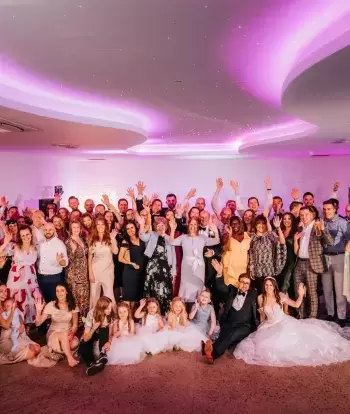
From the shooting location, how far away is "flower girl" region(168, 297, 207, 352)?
4953 mm

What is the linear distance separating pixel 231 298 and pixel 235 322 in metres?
0.34

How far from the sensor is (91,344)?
15.8ft

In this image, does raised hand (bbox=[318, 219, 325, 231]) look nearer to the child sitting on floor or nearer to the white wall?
the child sitting on floor

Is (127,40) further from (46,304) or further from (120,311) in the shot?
(46,304)

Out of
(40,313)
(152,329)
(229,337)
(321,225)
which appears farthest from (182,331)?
(321,225)

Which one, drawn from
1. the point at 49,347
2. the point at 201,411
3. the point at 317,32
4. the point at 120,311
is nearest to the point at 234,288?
the point at 120,311

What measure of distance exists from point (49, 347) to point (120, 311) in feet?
2.84

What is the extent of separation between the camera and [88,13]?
2.75m

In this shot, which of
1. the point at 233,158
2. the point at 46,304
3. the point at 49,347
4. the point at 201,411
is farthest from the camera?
the point at 233,158

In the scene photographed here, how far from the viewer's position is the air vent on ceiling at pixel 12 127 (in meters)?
5.39

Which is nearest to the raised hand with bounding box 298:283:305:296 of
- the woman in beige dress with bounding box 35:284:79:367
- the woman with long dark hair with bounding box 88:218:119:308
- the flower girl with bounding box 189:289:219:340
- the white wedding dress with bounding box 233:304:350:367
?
the white wedding dress with bounding box 233:304:350:367

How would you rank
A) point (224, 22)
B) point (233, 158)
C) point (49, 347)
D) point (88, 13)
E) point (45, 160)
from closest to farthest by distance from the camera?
point (88, 13) → point (224, 22) → point (49, 347) → point (45, 160) → point (233, 158)

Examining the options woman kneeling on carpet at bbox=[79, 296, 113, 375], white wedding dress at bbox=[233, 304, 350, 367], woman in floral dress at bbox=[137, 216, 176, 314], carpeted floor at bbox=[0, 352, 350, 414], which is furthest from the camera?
woman in floral dress at bbox=[137, 216, 176, 314]

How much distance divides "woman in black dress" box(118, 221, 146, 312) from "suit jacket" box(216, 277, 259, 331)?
3.42 feet
